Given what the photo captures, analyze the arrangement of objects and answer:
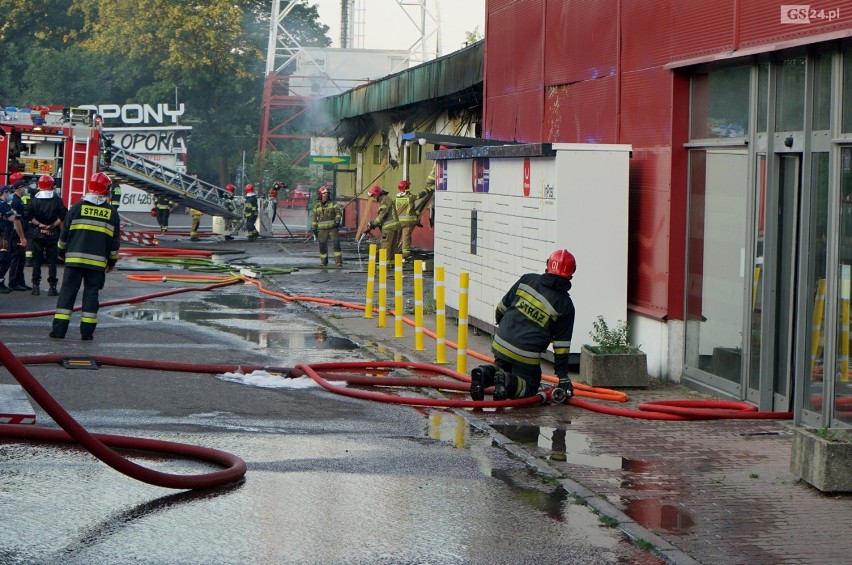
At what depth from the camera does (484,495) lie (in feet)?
25.9

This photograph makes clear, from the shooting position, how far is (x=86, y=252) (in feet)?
47.6

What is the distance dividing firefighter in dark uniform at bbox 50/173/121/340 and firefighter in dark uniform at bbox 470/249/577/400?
5533 millimetres

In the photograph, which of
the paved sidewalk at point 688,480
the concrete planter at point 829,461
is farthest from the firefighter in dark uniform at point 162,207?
the concrete planter at point 829,461

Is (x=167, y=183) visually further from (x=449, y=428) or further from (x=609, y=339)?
(x=449, y=428)

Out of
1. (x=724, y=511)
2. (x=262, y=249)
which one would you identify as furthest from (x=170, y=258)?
(x=724, y=511)

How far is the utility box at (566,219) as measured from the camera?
12.9 m

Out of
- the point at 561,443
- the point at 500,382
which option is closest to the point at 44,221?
the point at 500,382

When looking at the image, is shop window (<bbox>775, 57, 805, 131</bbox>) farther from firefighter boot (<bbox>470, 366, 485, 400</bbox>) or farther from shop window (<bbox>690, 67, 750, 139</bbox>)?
firefighter boot (<bbox>470, 366, 485, 400</bbox>)

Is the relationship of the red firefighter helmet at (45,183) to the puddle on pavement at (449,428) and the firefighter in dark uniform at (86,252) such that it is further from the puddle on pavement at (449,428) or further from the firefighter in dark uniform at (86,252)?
the puddle on pavement at (449,428)

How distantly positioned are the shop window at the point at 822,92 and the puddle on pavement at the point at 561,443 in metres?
3.11
